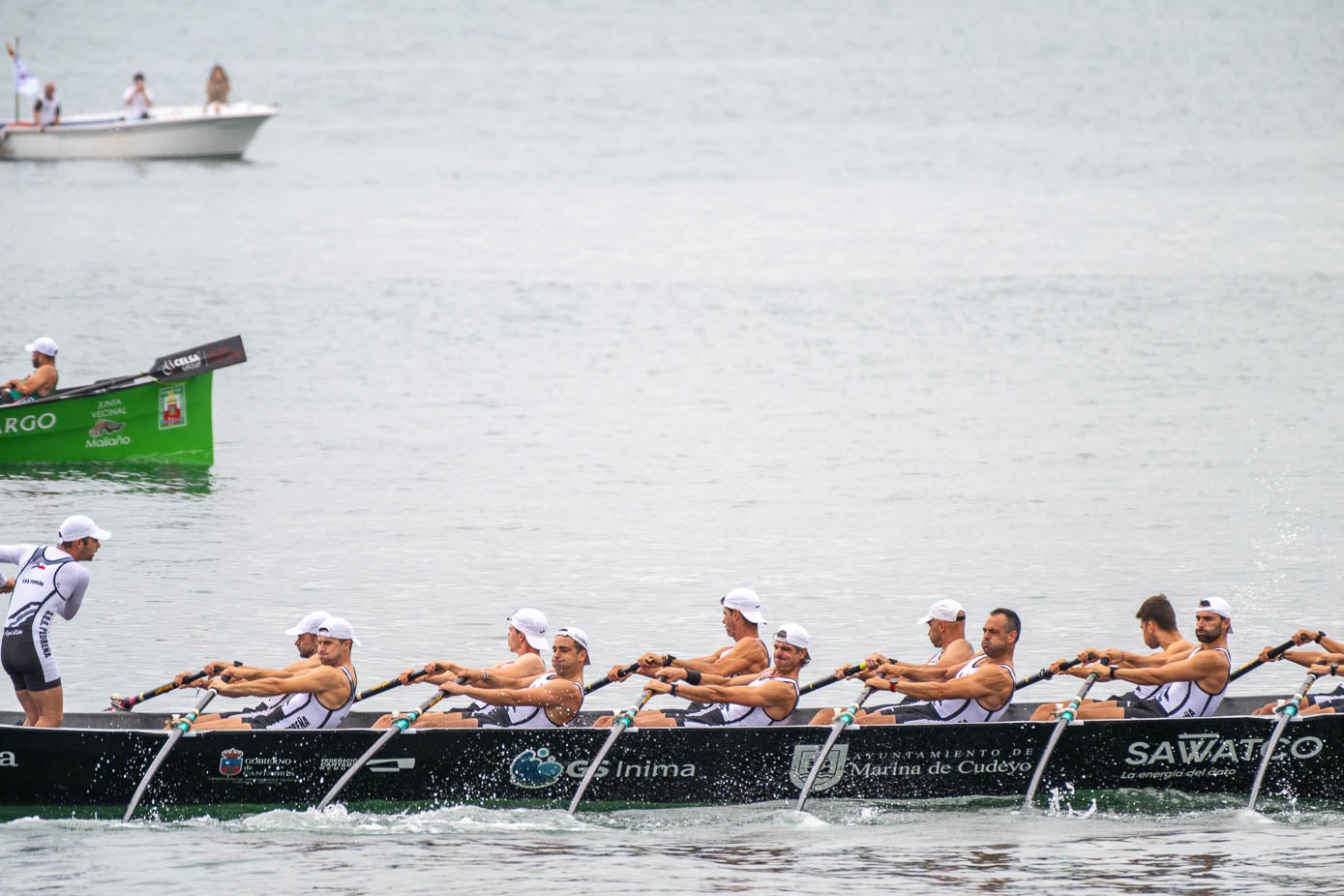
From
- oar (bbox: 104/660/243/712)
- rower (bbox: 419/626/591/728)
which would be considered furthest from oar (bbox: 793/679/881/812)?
oar (bbox: 104/660/243/712)

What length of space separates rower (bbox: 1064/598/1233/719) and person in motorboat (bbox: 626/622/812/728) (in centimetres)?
236

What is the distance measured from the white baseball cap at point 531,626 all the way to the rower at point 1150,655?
13.9 feet

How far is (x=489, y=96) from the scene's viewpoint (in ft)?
295

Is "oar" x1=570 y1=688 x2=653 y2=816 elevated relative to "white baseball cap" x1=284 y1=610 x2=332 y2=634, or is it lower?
lower

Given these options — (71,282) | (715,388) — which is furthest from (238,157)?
(715,388)

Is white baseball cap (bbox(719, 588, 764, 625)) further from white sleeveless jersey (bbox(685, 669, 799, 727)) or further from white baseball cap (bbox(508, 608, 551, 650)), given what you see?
white baseball cap (bbox(508, 608, 551, 650))

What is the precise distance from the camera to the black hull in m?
16.4

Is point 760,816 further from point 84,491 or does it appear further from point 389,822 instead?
point 84,491

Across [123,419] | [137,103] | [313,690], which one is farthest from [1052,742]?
[137,103]

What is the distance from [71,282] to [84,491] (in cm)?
1957

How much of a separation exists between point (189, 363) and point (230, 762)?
14.3 meters

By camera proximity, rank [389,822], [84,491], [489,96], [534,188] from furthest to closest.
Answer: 1. [489,96]
2. [534,188]
3. [84,491]
4. [389,822]

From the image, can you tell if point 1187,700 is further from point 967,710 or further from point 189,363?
point 189,363

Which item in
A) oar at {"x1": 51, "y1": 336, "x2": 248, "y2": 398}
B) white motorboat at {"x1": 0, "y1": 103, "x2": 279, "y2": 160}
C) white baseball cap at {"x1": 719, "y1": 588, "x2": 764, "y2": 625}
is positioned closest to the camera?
white baseball cap at {"x1": 719, "y1": 588, "x2": 764, "y2": 625}
